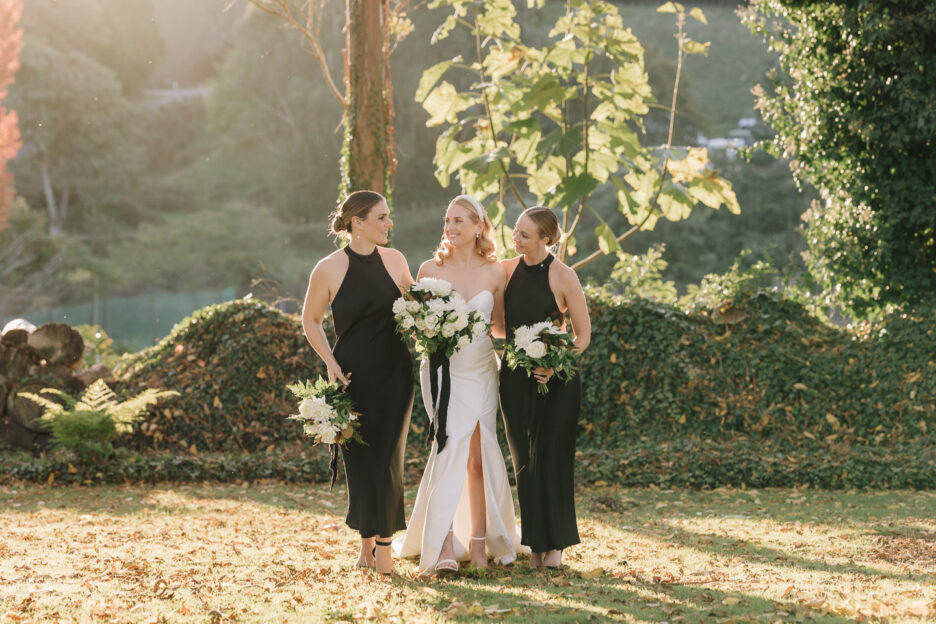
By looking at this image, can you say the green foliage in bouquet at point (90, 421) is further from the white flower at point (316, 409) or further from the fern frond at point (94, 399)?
the white flower at point (316, 409)

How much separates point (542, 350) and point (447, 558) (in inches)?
50.8

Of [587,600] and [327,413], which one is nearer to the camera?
[587,600]

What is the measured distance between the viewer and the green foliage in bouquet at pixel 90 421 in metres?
9.41

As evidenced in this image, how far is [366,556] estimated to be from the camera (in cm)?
562

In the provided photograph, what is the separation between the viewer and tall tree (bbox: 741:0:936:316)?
10031 mm

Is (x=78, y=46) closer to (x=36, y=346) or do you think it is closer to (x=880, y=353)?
(x=36, y=346)

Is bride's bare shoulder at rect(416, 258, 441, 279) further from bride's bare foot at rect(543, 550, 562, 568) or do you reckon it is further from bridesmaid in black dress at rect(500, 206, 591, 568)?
bride's bare foot at rect(543, 550, 562, 568)

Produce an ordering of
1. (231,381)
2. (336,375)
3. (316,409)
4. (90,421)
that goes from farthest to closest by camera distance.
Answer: (231,381), (90,421), (336,375), (316,409)

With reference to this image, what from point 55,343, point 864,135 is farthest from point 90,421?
point 864,135

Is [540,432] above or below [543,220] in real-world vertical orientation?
below

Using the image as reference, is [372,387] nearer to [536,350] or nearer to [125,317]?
[536,350]

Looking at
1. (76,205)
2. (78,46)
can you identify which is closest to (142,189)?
(76,205)

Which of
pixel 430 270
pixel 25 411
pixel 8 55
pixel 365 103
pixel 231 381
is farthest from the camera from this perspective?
pixel 8 55

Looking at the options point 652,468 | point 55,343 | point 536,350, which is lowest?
point 652,468
